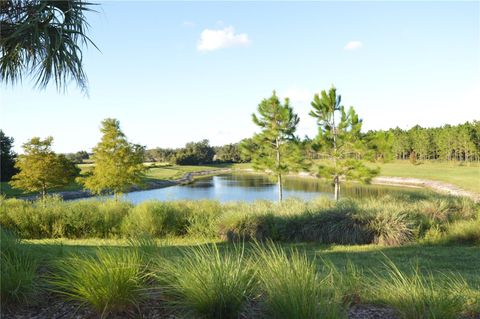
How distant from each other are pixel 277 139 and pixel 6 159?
1342 inches

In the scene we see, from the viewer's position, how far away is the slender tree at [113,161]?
80.5ft

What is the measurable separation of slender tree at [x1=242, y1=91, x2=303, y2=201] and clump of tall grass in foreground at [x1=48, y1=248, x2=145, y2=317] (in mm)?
19979

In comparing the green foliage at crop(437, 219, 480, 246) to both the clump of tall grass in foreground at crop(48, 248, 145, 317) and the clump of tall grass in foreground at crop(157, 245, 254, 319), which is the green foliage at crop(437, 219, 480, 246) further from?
the clump of tall grass in foreground at crop(48, 248, 145, 317)

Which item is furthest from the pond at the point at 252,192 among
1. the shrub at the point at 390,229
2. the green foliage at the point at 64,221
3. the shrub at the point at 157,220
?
the shrub at the point at 390,229

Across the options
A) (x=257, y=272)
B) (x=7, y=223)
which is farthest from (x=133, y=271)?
(x=7, y=223)

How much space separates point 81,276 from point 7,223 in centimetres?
1139

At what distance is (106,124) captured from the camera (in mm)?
25141

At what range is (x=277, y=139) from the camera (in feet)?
79.8

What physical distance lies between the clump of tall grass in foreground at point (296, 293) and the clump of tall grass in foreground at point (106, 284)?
114cm

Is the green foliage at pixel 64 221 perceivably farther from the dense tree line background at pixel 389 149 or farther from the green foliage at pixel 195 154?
the green foliage at pixel 195 154

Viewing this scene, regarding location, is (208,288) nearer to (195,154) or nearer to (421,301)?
(421,301)

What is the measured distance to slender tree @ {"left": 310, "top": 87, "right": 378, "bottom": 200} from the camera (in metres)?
22.0

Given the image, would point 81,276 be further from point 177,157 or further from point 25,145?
point 177,157

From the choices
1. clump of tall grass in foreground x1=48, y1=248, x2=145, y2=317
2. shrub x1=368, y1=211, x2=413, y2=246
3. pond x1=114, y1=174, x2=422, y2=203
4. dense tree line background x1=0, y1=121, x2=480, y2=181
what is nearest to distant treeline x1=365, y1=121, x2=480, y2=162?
dense tree line background x1=0, y1=121, x2=480, y2=181
